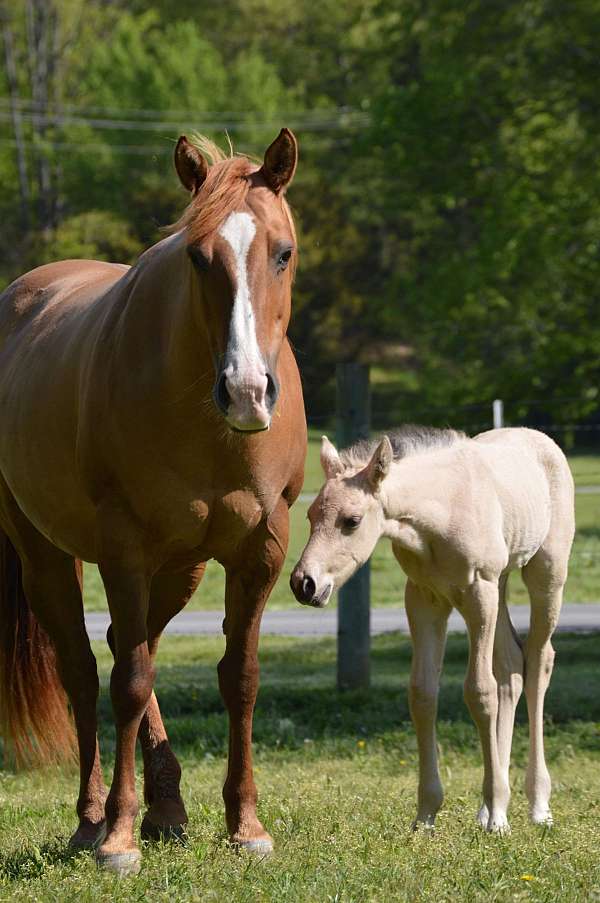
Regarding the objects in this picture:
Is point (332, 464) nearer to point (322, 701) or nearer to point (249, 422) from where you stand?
point (249, 422)

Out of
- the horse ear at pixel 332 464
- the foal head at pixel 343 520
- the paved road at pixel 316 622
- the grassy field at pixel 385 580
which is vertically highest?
the horse ear at pixel 332 464

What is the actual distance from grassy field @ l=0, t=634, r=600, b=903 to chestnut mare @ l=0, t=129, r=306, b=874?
0.82 feet

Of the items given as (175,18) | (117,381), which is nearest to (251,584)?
(117,381)

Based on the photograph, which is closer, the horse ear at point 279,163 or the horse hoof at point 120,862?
the horse ear at point 279,163

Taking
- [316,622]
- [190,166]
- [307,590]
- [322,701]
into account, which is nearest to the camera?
[190,166]

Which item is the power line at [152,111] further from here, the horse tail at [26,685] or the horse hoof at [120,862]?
the horse hoof at [120,862]

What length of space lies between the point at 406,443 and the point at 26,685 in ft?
6.68

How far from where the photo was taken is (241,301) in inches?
161

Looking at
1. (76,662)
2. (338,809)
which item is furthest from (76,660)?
(338,809)

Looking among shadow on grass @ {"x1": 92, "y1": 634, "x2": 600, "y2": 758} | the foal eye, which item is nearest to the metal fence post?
shadow on grass @ {"x1": 92, "y1": 634, "x2": 600, "y2": 758}

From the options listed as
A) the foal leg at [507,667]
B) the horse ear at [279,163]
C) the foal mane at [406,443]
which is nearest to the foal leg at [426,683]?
the foal leg at [507,667]

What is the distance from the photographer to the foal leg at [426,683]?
17.1 feet

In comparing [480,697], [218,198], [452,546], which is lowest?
[480,697]

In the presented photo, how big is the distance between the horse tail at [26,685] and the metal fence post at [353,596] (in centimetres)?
341
